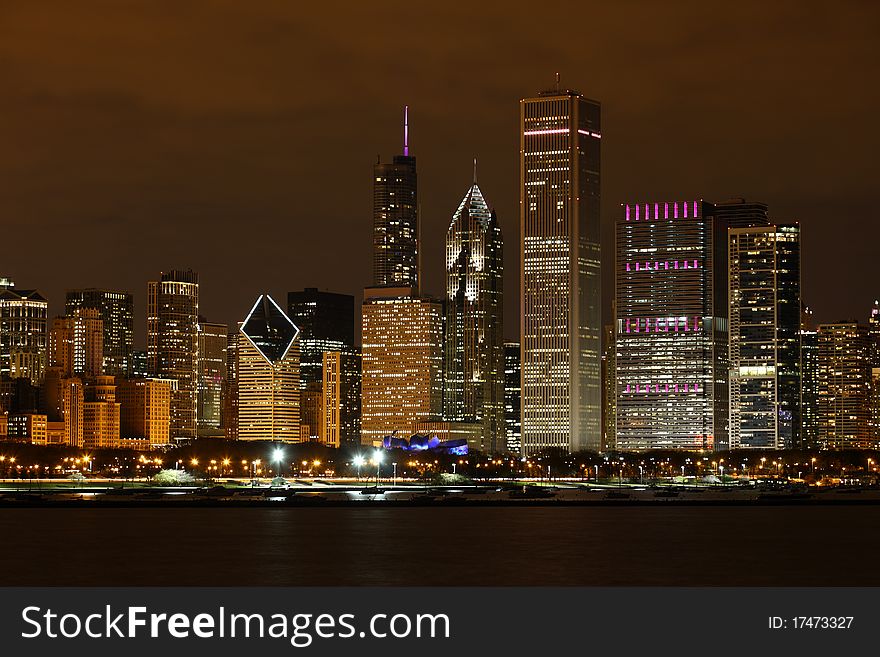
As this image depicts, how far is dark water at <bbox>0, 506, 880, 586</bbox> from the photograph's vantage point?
3199 inches

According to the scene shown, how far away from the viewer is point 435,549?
102 meters

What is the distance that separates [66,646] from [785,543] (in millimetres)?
71971

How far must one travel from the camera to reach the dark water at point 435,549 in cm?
8125

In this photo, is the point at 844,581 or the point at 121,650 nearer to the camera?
the point at 121,650

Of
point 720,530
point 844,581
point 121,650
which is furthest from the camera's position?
point 720,530

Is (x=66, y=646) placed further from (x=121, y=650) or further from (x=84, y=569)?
(x=84, y=569)

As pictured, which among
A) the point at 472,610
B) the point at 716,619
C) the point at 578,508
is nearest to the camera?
the point at 716,619

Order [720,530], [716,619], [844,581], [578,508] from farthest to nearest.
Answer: [578,508], [720,530], [844,581], [716,619]

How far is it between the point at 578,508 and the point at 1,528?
229 feet

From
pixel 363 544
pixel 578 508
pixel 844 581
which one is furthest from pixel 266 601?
pixel 578 508

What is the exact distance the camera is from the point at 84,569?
85688mm

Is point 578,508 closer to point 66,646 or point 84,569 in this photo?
point 84,569

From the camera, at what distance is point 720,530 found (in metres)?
128

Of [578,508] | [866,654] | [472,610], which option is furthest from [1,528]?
[866,654]
